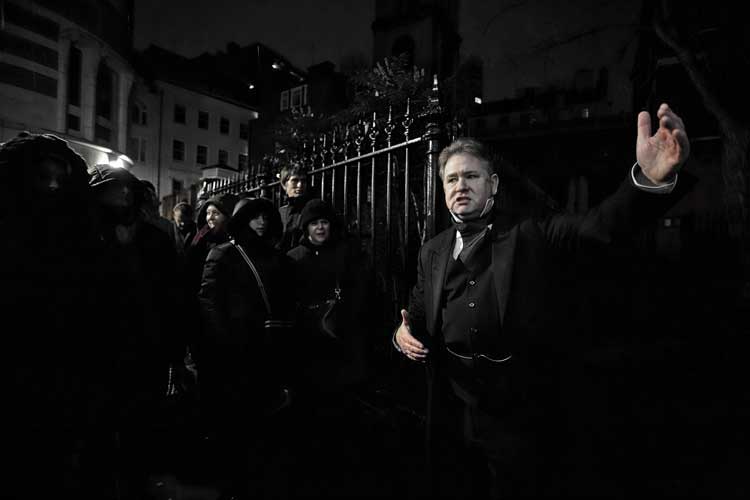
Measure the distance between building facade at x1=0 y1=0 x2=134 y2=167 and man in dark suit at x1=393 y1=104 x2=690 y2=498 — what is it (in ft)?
71.9

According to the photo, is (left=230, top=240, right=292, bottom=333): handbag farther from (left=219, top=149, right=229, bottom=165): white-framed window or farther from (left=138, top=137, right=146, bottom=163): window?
(left=219, top=149, right=229, bottom=165): white-framed window

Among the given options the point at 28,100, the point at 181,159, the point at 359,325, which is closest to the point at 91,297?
the point at 359,325

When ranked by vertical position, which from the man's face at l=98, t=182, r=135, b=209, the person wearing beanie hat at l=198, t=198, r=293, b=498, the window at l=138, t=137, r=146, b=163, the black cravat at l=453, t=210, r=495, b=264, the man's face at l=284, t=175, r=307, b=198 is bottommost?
the person wearing beanie hat at l=198, t=198, r=293, b=498

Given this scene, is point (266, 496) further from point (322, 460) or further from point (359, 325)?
point (359, 325)

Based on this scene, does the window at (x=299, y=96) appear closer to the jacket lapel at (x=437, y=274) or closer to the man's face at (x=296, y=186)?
the man's face at (x=296, y=186)

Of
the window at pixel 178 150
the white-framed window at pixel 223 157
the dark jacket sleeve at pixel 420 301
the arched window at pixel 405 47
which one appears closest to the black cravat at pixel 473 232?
the dark jacket sleeve at pixel 420 301

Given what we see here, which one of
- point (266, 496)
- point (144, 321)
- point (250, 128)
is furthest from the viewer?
point (250, 128)

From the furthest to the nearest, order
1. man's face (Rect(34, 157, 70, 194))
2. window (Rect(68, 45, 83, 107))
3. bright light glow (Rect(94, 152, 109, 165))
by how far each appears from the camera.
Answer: bright light glow (Rect(94, 152, 109, 165)) → window (Rect(68, 45, 83, 107)) → man's face (Rect(34, 157, 70, 194))

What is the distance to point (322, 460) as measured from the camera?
347 centimetres

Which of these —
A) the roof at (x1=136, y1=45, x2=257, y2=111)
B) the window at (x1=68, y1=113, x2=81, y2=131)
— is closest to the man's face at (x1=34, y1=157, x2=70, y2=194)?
the window at (x1=68, y1=113, x2=81, y2=131)

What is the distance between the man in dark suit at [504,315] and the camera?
1.86 metres

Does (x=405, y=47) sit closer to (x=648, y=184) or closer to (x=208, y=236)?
(x=208, y=236)

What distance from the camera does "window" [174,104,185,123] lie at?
35562 millimetres

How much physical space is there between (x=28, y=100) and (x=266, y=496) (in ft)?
75.0
